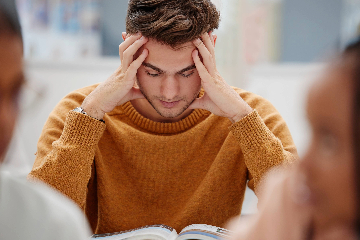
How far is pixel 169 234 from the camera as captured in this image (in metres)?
0.86

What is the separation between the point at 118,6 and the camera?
2.71 metres

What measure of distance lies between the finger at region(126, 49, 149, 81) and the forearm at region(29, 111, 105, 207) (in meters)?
0.20

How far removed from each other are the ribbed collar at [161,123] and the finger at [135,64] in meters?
0.19

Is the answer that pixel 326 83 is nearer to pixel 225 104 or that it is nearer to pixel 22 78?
pixel 22 78

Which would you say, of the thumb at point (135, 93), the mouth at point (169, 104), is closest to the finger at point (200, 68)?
the mouth at point (169, 104)

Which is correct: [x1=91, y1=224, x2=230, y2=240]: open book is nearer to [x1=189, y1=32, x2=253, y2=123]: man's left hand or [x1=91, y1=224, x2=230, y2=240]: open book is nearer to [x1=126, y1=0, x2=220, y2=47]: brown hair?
[x1=189, y1=32, x2=253, y2=123]: man's left hand

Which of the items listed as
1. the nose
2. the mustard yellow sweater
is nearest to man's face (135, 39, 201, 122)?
the nose

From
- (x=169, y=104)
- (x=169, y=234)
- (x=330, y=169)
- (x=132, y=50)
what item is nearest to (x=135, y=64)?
(x=132, y=50)

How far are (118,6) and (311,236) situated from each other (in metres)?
2.68

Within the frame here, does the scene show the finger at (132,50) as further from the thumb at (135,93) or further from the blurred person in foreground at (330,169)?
the blurred person in foreground at (330,169)

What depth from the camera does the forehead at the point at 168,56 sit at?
1122 mm

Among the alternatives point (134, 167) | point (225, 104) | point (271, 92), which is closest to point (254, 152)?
point (225, 104)

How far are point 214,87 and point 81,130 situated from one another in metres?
0.47

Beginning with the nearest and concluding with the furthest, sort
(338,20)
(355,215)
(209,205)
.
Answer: (355,215) < (209,205) < (338,20)
